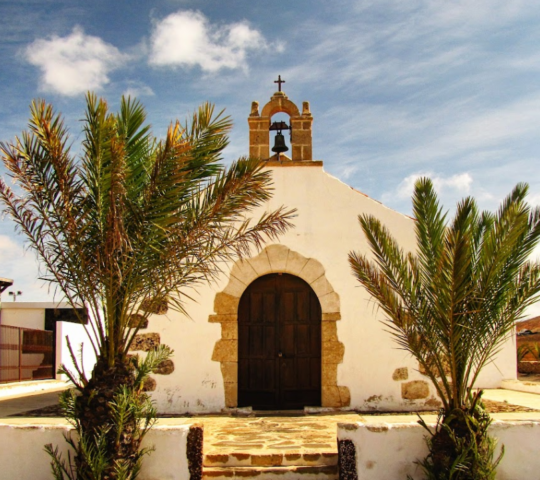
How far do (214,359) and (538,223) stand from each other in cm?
480

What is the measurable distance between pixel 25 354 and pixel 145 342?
7464 millimetres

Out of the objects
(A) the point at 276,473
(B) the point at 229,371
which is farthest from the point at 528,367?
(A) the point at 276,473

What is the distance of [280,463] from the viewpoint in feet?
18.4

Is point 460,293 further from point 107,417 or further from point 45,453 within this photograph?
point 45,453

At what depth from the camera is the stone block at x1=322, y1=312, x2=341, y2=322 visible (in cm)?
846

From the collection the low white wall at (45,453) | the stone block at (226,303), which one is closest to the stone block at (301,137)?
the stone block at (226,303)

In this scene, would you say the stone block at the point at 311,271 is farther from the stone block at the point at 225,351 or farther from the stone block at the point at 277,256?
the stone block at the point at 225,351

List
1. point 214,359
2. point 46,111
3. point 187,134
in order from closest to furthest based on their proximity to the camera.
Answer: point 46,111, point 187,134, point 214,359

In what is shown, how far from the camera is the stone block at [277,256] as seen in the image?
339 inches

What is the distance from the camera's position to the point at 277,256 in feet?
28.3

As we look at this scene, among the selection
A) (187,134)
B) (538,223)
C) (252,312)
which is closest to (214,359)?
(252,312)

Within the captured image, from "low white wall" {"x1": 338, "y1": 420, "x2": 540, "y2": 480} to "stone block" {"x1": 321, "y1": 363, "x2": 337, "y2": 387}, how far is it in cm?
293

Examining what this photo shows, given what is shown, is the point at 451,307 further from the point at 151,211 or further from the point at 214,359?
the point at 214,359

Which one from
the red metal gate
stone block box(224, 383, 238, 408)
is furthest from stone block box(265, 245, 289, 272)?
the red metal gate
